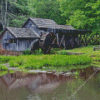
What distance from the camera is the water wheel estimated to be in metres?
23.8

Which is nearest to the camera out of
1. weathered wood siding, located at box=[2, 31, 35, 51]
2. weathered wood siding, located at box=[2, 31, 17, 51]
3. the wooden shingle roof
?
weathered wood siding, located at box=[2, 31, 35, 51]

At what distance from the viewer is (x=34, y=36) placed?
2419cm

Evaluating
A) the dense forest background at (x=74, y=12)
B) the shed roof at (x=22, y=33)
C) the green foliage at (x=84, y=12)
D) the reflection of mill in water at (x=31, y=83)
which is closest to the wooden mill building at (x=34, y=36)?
the shed roof at (x=22, y=33)

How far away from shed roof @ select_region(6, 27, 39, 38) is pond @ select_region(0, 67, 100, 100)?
12.0 metres

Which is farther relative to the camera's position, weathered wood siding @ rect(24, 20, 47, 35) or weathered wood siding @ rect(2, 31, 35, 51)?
weathered wood siding @ rect(24, 20, 47, 35)

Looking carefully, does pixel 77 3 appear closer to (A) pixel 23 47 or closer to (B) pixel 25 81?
(A) pixel 23 47

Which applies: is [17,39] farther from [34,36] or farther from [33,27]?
[33,27]

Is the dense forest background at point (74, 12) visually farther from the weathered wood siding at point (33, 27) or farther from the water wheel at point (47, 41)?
the water wheel at point (47, 41)

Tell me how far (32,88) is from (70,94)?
195 centimetres

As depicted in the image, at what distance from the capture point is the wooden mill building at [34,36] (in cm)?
2286

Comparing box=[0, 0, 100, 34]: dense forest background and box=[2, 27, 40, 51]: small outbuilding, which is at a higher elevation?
box=[0, 0, 100, 34]: dense forest background

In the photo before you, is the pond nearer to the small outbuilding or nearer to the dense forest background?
the small outbuilding

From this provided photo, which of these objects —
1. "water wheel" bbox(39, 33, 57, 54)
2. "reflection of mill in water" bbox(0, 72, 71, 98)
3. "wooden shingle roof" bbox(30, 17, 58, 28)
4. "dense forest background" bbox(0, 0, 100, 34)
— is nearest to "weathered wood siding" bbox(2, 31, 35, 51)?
"water wheel" bbox(39, 33, 57, 54)

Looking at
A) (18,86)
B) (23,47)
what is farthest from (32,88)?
(23,47)
